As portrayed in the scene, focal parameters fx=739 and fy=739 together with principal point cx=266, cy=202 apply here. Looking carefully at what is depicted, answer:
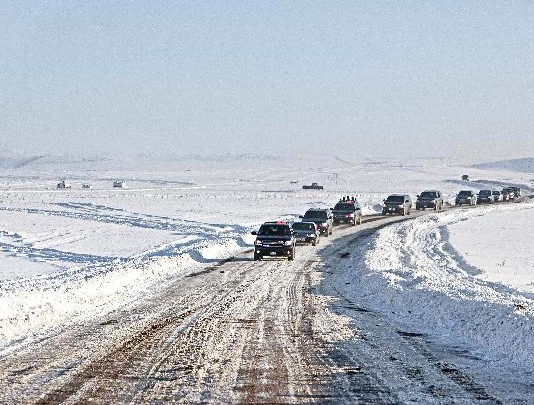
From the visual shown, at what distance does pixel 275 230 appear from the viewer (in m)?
32.8

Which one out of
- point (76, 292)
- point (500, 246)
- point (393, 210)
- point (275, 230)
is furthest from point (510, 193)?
point (76, 292)

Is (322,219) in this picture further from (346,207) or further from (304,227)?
(346,207)

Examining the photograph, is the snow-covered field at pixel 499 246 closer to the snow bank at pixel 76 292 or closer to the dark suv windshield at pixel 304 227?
the dark suv windshield at pixel 304 227

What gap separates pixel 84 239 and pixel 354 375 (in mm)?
35388

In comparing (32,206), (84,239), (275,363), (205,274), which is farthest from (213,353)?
(32,206)

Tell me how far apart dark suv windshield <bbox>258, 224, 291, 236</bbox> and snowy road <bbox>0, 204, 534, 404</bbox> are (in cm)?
1313

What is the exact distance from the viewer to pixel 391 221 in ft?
181

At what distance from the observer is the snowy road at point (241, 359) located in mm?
9250

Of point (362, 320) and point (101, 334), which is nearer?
point (101, 334)

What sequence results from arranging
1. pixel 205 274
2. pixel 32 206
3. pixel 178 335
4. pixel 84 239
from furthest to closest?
pixel 32 206 → pixel 84 239 → pixel 205 274 → pixel 178 335

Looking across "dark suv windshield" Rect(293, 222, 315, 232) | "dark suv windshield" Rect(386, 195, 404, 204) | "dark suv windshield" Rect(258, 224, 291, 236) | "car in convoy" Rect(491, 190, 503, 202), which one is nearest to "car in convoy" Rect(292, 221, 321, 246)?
"dark suv windshield" Rect(293, 222, 315, 232)

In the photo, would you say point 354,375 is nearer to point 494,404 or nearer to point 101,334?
point 494,404

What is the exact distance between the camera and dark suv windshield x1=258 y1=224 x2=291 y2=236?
1286 inches

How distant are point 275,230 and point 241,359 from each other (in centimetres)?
2138
